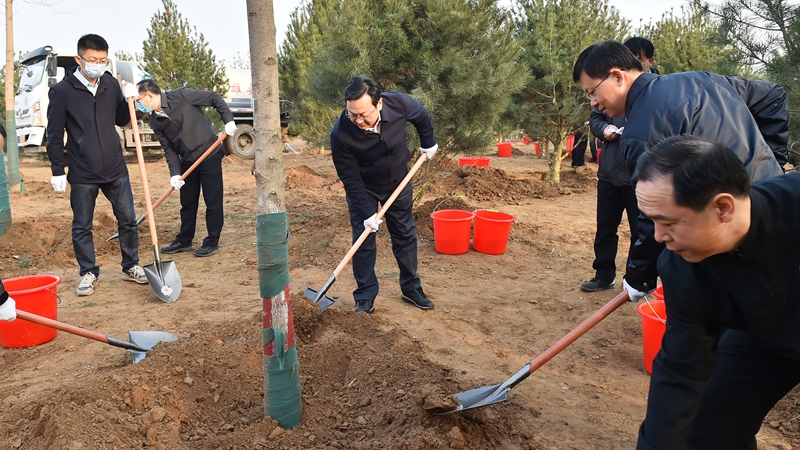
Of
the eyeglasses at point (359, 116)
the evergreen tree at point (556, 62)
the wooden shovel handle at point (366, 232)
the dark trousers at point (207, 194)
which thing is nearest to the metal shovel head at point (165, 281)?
the dark trousers at point (207, 194)

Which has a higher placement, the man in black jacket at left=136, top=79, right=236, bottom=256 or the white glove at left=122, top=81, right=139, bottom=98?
the white glove at left=122, top=81, right=139, bottom=98

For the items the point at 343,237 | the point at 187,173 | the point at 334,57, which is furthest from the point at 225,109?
the point at 343,237

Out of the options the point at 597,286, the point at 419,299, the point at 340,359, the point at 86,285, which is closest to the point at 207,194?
the point at 86,285

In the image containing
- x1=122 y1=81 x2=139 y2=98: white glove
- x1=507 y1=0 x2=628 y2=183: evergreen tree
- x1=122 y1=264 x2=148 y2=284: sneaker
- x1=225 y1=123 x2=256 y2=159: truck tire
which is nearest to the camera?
x1=122 y1=81 x2=139 y2=98: white glove

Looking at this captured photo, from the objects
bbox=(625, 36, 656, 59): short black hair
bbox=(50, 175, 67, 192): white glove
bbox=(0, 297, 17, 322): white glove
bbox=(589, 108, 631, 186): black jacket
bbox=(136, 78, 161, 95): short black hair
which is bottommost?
bbox=(0, 297, 17, 322): white glove

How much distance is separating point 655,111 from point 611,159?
1962mm

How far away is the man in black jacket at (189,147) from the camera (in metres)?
5.55

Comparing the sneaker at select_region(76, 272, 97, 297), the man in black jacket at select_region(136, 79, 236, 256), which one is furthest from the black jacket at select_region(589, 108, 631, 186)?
the sneaker at select_region(76, 272, 97, 297)

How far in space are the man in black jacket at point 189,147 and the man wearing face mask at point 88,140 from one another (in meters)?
0.75

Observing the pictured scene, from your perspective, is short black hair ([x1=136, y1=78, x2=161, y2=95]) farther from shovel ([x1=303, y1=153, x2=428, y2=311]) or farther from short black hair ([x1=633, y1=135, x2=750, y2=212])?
short black hair ([x1=633, y1=135, x2=750, y2=212])

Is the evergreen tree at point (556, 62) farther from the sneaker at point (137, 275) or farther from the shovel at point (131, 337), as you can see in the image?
the shovel at point (131, 337)

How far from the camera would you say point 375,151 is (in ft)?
13.0

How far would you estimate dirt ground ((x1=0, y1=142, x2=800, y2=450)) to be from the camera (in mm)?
2414

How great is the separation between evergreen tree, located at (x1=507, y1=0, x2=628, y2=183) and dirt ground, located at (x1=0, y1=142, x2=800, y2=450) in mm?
3684
